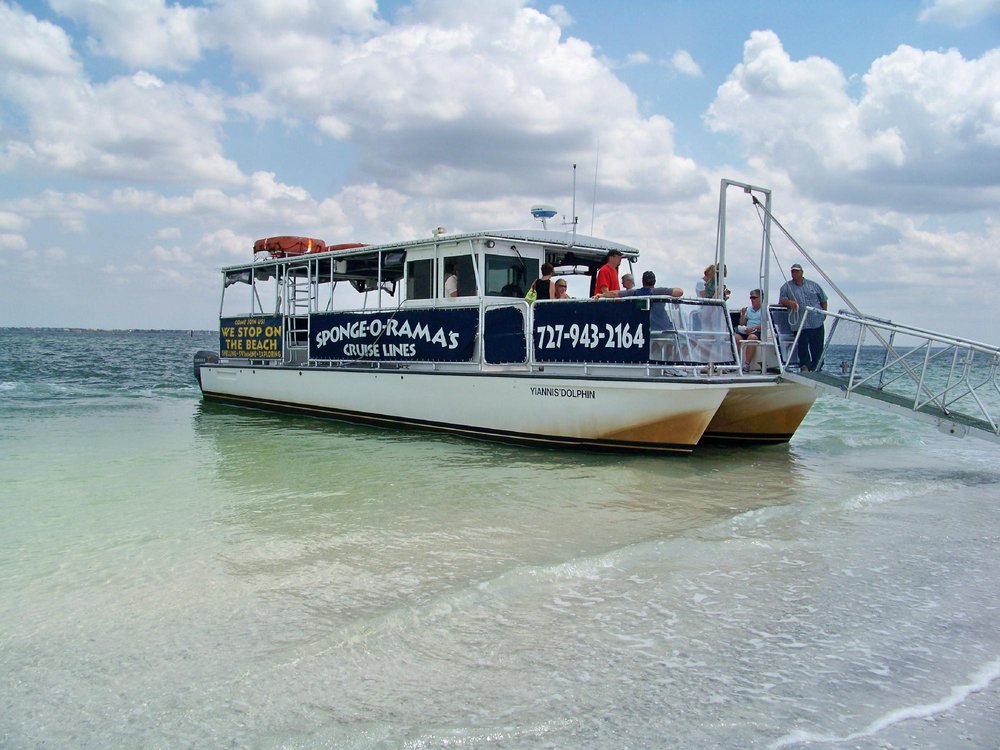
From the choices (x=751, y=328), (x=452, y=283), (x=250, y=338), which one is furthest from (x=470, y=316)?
(x=250, y=338)

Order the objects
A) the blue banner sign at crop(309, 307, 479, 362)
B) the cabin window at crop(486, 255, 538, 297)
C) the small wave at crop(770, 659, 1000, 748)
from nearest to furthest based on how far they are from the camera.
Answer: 1. the small wave at crop(770, 659, 1000, 748)
2. the blue banner sign at crop(309, 307, 479, 362)
3. the cabin window at crop(486, 255, 538, 297)

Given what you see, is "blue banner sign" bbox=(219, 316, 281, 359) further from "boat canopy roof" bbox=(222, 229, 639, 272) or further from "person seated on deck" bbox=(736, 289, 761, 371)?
"person seated on deck" bbox=(736, 289, 761, 371)

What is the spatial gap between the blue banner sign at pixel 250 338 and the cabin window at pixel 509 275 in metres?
6.02

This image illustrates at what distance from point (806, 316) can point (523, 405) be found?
4240mm

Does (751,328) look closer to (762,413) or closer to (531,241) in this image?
(762,413)

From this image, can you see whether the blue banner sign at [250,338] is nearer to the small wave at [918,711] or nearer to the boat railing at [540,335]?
the boat railing at [540,335]

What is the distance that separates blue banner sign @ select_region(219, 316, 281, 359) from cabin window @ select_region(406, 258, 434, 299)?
163 inches

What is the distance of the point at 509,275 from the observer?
42.6 ft

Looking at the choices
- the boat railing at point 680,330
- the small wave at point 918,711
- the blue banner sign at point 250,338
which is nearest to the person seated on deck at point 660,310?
the boat railing at point 680,330

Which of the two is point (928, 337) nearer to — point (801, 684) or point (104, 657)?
point (801, 684)

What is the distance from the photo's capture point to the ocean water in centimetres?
357

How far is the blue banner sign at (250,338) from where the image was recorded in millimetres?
16953

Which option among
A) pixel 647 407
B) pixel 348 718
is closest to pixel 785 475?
pixel 647 407

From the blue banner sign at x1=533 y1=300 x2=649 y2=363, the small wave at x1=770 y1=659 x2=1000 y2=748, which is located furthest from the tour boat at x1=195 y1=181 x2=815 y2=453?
the small wave at x1=770 y1=659 x2=1000 y2=748
